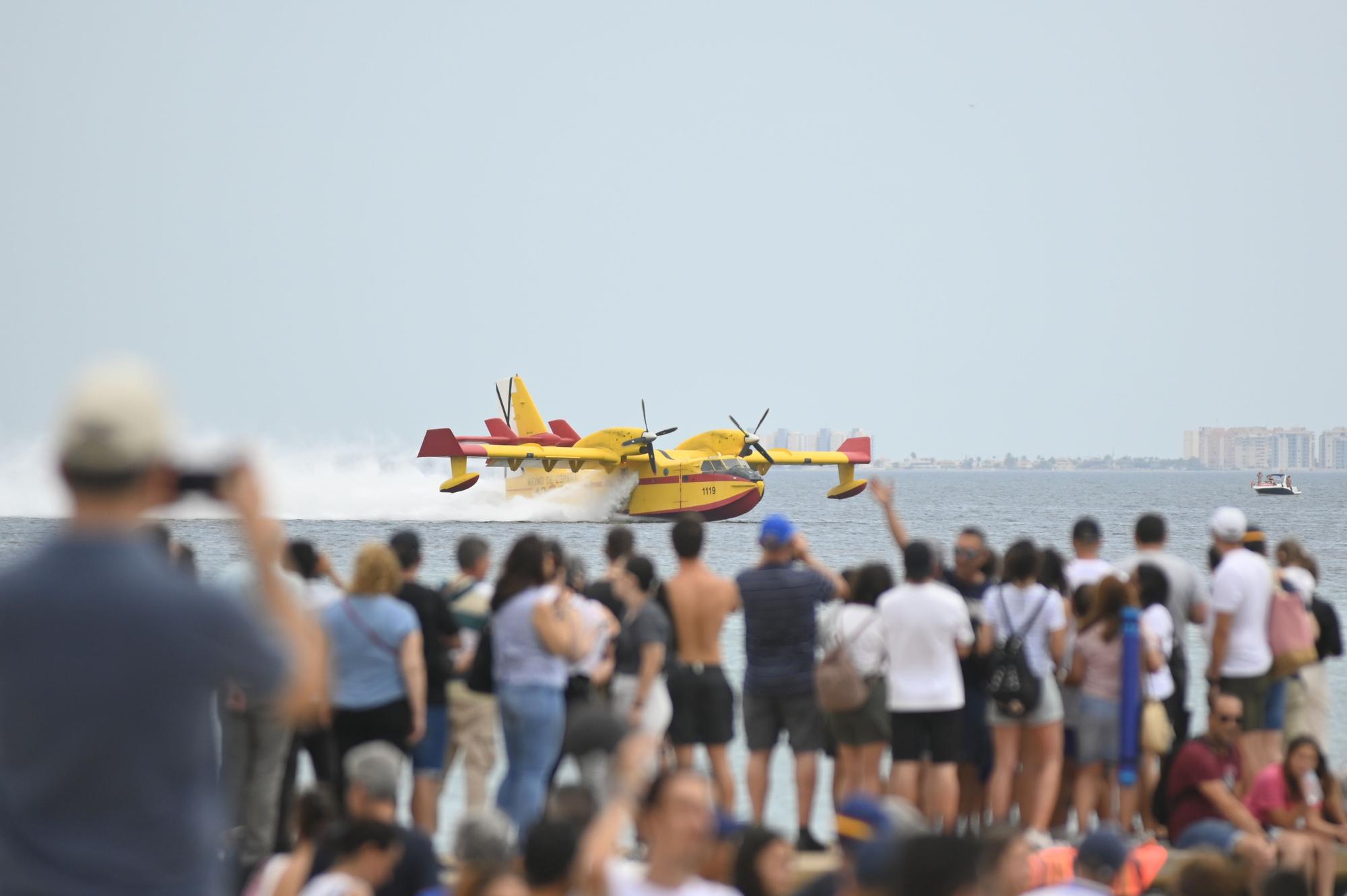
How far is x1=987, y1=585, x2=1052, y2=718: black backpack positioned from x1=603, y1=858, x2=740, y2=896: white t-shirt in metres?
3.35

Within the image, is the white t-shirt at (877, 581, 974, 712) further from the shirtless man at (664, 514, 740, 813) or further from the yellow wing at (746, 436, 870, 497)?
the yellow wing at (746, 436, 870, 497)

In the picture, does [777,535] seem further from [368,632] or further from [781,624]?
[368,632]

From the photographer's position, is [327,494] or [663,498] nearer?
[663,498]

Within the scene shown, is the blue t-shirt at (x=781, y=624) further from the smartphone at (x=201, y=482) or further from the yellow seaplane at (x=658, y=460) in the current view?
the yellow seaplane at (x=658, y=460)

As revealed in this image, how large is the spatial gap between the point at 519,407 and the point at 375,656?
154 feet

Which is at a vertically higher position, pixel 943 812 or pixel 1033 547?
pixel 1033 547

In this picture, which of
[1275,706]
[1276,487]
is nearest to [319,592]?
[1275,706]

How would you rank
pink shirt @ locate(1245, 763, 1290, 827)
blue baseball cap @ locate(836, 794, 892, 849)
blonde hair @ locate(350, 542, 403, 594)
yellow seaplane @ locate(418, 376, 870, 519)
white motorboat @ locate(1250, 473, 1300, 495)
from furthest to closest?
white motorboat @ locate(1250, 473, 1300, 495) < yellow seaplane @ locate(418, 376, 870, 519) < pink shirt @ locate(1245, 763, 1290, 827) < blonde hair @ locate(350, 542, 403, 594) < blue baseball cap @ locate(836, 794, 892, 849)

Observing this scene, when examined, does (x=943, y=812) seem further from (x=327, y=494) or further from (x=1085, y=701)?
(x=327, y=494)

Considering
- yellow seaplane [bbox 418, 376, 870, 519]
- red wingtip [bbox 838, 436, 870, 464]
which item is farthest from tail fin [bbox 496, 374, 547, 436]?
red wingtip [bbox 838, 436, 870, 464]

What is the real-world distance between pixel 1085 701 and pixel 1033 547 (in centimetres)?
81

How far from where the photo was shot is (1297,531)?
2186 inches

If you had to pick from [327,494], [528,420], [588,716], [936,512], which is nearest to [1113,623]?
[588,716]

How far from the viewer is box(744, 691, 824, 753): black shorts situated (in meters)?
6.92
